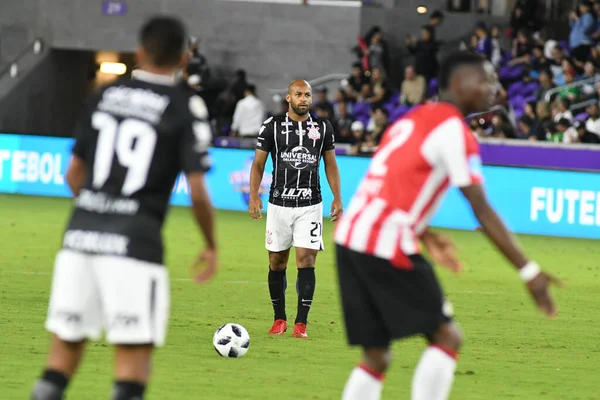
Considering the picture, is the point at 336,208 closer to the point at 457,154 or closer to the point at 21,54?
the point at 457,154

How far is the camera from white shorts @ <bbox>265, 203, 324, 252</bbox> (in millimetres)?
11086

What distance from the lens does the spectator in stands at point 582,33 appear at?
90.9 feet

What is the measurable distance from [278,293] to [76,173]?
5217 millimetres

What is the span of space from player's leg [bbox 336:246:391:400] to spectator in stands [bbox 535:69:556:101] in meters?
20.7

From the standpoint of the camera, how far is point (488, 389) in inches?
345

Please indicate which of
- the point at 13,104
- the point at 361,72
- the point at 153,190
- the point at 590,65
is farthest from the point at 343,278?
the point at 13,104

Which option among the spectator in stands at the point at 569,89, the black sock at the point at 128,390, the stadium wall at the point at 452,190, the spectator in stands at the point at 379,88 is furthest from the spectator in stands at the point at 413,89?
the black sock at the point at 128,390

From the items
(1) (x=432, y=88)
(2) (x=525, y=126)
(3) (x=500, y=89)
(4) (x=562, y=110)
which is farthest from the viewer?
(1) (x=432, y=88)

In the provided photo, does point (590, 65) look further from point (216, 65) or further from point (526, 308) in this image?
point (526, 308)

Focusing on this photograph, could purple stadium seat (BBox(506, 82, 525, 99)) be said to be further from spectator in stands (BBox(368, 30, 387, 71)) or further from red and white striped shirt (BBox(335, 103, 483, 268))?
red and white striped shirt (BBox(335, 103, 483, 268))

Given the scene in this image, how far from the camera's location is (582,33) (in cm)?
2802

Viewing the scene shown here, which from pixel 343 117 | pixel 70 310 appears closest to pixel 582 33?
pixel 343 117

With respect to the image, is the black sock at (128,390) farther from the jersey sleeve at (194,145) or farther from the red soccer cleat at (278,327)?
the red soccer cleat at (278,327)

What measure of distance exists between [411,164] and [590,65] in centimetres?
2113
